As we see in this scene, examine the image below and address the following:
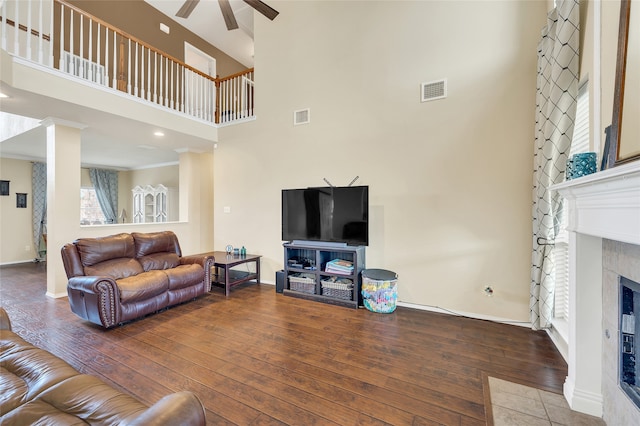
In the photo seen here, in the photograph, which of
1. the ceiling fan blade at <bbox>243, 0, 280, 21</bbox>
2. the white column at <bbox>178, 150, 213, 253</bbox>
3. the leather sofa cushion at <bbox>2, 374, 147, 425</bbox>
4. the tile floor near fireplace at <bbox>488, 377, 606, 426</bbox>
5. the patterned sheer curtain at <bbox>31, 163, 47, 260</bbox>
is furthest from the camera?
the patterned sheer curtain at <bbox>31, 163, 47, 260</bbox>

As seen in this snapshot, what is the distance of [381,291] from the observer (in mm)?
3115

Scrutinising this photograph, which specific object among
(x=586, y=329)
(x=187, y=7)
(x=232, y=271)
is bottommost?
(x=232, y=271)

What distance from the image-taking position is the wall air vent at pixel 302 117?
158 inches

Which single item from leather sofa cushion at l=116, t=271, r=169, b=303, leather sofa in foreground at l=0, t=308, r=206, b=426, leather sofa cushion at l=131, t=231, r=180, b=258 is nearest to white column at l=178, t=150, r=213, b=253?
leather sofa cushion at l=131, t=231, r=180, b=258

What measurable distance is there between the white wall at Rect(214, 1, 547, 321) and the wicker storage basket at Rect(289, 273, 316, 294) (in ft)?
1.90

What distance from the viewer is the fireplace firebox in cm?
134

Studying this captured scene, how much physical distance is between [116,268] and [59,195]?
5.78 feet

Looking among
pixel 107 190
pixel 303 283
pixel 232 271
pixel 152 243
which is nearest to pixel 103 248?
pixel 152 243

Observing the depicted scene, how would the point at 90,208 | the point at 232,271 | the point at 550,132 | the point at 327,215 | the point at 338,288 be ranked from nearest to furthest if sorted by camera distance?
the point at 550,132 < the point at 338,288 < the point at 327,215 < the point at 232,271 < the point at 90,208

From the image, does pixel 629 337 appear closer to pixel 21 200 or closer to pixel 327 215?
pixel 327 215

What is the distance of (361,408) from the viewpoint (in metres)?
1.64

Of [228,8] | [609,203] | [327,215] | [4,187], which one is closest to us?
[609,203]

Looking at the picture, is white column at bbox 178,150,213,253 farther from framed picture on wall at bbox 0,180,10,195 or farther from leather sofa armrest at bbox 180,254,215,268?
framed picture on wall at bbox 0,180,10,195

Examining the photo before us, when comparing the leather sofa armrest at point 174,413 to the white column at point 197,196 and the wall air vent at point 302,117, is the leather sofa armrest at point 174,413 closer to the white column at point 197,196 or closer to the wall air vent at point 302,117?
the wall air vent at point 302,117
